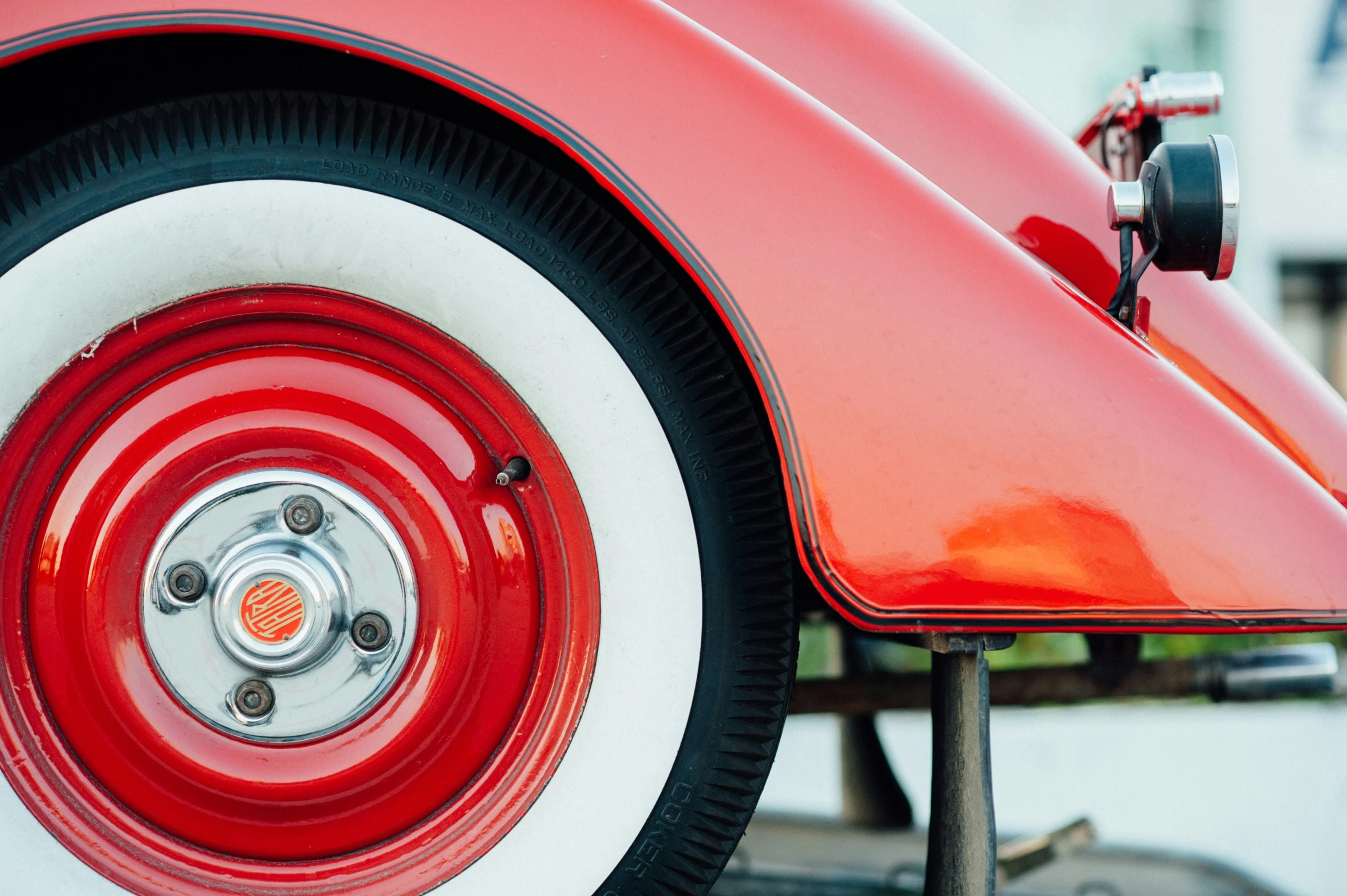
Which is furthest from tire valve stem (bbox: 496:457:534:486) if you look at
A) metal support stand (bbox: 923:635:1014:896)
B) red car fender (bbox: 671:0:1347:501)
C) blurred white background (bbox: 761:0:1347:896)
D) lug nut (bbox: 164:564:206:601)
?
blurred white background (bbox: 761:0:1347:896)

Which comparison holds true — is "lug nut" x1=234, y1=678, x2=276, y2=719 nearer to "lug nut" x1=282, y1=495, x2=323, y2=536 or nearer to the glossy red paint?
"lug nut" x1=282, y1=495, x2=323, y2=536

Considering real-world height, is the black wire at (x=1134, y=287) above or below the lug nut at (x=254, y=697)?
above

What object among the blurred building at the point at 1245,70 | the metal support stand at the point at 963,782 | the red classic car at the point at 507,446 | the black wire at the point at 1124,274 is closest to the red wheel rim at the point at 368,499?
the red classic car at the point at 507,446

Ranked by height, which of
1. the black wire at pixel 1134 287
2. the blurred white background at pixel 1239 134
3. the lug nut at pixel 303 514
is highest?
the blurred white background at pixel 1239 134

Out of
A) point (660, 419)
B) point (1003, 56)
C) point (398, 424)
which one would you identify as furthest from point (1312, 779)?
point (1003, 56)

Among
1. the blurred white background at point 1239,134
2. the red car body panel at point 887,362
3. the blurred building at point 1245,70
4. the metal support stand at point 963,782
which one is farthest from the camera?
the blurred building at point 1245,70

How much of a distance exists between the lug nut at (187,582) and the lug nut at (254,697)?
0.08 m

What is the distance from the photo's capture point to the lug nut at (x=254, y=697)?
0.80 metres

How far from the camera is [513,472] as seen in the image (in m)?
0.84

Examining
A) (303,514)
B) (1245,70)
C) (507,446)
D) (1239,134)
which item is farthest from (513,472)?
(1245,70)

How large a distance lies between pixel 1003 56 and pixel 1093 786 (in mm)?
4423

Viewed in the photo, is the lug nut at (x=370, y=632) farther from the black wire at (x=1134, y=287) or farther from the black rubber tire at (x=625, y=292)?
the black wire at (x=1134, y=287)

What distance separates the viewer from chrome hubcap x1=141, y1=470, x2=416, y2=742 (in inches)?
30.9

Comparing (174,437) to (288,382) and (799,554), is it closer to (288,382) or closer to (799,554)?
(288,382)
